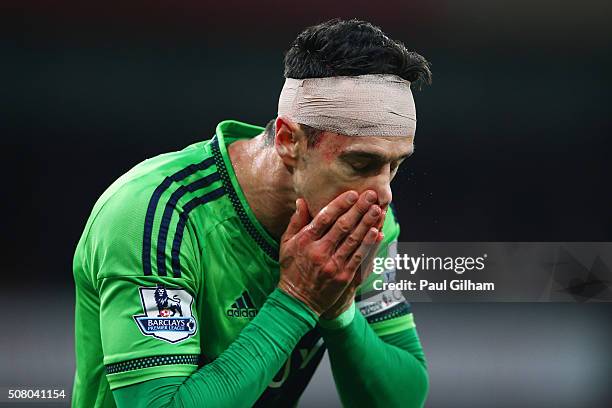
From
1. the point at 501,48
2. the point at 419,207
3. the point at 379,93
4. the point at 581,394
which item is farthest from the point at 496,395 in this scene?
the point at 379,93

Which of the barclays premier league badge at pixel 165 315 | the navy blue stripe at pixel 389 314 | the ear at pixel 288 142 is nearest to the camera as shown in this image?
the barclays premier league badge at pixel 165 315

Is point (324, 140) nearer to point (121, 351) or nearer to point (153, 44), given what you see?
point (121, 351)

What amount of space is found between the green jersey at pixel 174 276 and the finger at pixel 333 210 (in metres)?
0.16

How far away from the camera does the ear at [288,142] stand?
1.83m

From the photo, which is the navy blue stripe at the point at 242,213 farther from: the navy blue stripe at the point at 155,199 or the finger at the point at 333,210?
the finger at the point at 333,210

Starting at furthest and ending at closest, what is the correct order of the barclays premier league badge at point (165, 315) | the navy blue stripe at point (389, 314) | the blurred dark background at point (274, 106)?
the blurred dark background at point (274, 106), the navy blue stripe at point (389, 314), the barclays premier league badge at point (165, 315)

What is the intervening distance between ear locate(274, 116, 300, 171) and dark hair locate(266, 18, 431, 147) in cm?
2

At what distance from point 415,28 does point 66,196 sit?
1.23 meters

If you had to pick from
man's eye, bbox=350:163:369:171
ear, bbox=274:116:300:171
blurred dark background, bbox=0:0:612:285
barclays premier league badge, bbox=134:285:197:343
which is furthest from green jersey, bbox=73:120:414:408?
blurred dark background, bbox=0:0:612:285

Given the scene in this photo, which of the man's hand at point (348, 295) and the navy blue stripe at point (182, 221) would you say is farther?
the man's hand at point (348, 295)

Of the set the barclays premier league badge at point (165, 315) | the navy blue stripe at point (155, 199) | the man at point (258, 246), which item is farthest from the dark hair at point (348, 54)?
the barclays premier league badge at point (165, 315)

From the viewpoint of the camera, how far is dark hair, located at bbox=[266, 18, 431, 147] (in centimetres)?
179

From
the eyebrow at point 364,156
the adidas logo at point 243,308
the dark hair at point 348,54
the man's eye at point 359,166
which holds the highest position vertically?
the dark hair at point 348,54

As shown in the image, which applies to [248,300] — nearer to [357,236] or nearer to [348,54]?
[357,236]
